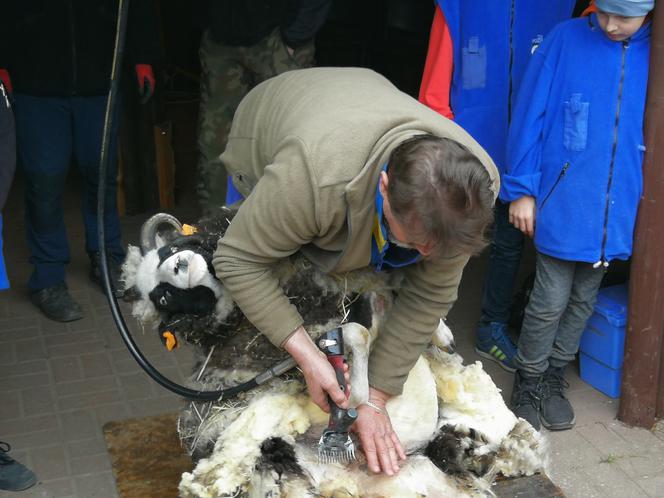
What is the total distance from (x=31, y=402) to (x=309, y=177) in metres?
2.24

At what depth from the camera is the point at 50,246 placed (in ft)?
14.3

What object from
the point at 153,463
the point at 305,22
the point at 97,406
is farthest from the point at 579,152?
the point at 97,406

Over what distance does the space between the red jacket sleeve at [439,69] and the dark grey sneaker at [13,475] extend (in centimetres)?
Answer: 230

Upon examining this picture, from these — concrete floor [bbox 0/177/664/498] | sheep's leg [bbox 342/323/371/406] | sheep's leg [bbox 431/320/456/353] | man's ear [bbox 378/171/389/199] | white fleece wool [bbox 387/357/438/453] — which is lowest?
concrete floor [bbox 0/177/664/498]

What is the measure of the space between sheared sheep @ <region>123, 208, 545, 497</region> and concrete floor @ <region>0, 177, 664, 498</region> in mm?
1023

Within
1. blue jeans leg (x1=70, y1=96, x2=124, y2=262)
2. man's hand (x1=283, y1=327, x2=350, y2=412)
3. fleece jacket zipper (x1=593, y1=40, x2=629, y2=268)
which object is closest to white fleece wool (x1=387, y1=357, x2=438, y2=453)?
man's hand (x1=283, y1=327, x2=350, y2=412)

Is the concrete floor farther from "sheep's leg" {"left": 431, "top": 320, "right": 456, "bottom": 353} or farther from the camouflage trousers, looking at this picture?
"sheep's leg" {"left": 431, "top": 320, "right": 456, "bottom": 353}

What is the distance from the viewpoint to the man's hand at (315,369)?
222cm

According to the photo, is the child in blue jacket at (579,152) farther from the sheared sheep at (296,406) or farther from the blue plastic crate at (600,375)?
the sheared sheep at (296,406)

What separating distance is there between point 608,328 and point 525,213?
2.29ft

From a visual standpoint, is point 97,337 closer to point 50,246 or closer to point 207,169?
point 50,246

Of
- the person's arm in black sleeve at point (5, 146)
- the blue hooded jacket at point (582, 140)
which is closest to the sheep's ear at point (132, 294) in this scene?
the person's arm in black sleeve at point (5, 146)

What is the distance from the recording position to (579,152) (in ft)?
11.2

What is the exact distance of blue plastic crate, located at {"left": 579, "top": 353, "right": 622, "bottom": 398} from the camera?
154 inches
